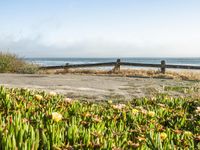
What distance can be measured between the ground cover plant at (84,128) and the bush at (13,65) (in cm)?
1792

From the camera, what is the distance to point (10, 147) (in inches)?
112

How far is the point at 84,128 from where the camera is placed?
3762mm

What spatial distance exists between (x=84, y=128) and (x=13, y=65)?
866 inches

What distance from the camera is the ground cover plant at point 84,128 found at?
10.7ft

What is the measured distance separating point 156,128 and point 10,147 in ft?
7.64

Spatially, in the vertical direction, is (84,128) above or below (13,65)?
above

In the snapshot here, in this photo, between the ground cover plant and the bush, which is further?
the bush

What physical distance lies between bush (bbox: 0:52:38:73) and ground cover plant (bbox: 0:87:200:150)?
17.9 m

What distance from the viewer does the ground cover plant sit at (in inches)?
129

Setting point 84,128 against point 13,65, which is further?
point 13,65

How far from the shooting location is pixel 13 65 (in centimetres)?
2520

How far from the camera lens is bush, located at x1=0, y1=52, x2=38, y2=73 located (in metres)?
24.5

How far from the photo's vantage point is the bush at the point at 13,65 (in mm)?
24508

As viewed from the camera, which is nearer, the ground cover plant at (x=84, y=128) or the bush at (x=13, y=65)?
the ground cover plant at (x=84, y=128)
